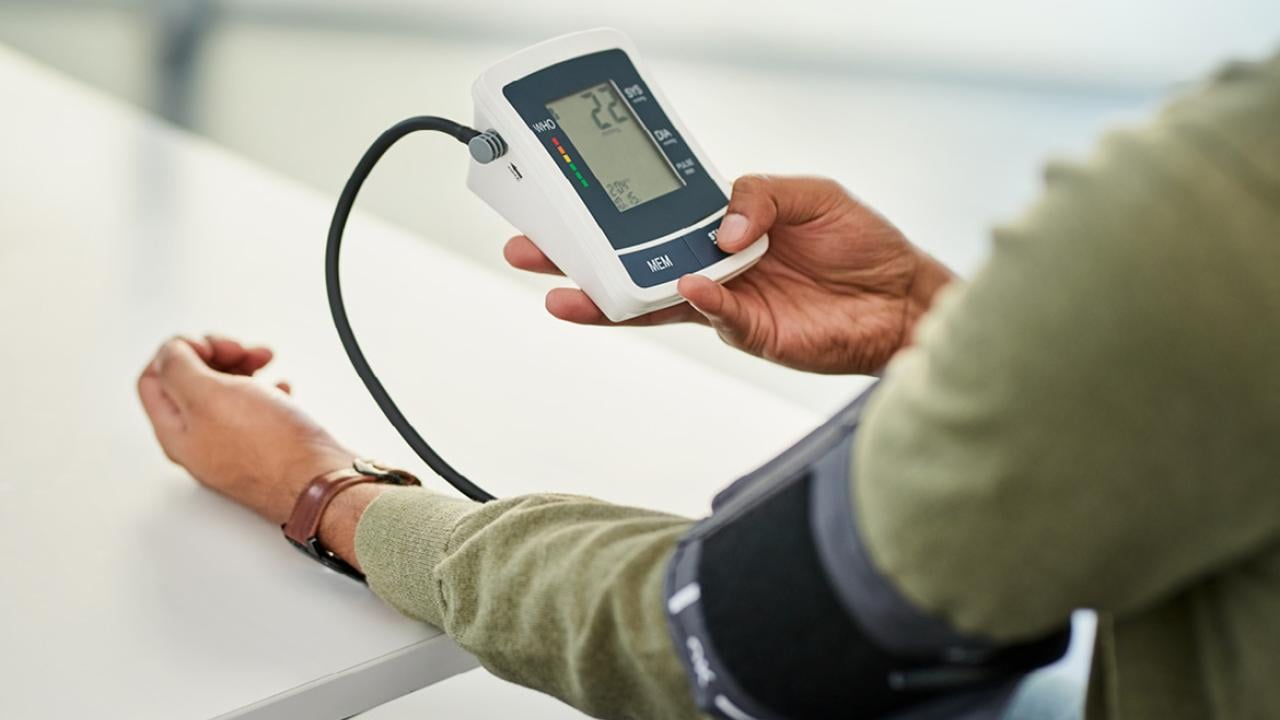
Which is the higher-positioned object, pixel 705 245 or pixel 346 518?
pixel 705 245

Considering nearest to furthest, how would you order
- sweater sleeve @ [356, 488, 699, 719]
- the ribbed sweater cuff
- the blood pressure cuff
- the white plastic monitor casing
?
the blood pressure cuff → sweater sleeve @ [356, 488, 699, 719] → the ribbed sweater cuff → the white plastic monitor casing

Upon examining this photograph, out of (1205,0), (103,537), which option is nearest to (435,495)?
(103,537)

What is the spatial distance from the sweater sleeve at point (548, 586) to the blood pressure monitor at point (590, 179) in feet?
0.58

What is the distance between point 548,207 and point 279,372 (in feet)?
1.59

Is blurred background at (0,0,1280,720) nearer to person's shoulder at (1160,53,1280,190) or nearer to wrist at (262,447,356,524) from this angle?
wrist at (262,447,356,524)

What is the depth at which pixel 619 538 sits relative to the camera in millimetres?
874

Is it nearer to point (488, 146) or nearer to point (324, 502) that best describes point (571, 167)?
point (488, 146)

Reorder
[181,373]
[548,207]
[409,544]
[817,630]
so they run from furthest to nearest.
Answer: [181,373], [548,207], [409,544], [817,630]

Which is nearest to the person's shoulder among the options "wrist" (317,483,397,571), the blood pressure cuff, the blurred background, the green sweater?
the green sweater

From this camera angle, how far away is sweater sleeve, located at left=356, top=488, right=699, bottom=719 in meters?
0.80

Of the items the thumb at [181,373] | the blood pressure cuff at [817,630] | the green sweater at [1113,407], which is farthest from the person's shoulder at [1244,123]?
the thumb at [181,373]

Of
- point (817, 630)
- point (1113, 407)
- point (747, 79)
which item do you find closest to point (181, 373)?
point (817, 630)

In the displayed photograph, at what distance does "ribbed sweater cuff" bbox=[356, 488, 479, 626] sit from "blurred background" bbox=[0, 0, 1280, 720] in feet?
5.84

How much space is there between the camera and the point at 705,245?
3.90 feet
